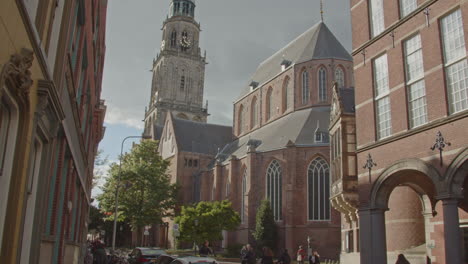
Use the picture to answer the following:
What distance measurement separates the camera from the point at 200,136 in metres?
61.2

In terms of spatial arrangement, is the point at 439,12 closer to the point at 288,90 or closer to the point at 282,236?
the point at 282,236

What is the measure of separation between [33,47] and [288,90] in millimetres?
43605

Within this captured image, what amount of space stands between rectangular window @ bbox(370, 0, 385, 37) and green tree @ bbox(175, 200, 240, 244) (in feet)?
81.3

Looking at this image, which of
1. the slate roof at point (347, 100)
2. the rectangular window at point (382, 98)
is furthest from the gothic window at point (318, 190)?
the rectangular window at point (382, 98)

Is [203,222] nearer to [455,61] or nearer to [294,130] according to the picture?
[294,130]

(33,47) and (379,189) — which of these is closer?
(33,47)

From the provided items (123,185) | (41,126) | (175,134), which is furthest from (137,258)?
(175,134)

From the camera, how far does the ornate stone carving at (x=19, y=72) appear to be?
4.67 metres

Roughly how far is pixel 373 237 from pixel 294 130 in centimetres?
2956

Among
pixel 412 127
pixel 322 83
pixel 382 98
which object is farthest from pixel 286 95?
pixel 412 127

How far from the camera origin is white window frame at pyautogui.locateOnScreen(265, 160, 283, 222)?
133ft

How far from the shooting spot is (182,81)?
76.3 m

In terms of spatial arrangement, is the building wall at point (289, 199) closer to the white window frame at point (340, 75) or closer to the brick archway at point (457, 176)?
the white window frame at point (340, 75)

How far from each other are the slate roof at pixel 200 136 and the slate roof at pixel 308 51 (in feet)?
28.3
